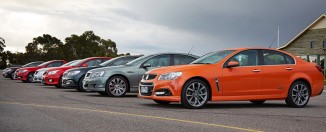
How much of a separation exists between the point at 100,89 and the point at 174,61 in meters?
2.44

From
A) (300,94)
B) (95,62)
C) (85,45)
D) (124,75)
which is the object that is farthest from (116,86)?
(85,45)

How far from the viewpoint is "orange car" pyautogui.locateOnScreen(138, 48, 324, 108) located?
36.9 feet

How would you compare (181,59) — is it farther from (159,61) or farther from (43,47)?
(43,47)

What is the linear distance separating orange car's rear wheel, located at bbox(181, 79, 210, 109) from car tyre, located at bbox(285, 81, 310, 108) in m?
2.38

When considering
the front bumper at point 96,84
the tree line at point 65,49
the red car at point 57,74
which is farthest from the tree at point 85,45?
the front bumper at point 96,84

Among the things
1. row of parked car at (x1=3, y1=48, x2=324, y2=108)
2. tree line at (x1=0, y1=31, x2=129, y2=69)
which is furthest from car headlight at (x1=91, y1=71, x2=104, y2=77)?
tree line at (x1=0, y1=31, x2=129, y2=69)

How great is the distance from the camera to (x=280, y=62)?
41.2ft

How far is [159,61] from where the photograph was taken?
15750mm

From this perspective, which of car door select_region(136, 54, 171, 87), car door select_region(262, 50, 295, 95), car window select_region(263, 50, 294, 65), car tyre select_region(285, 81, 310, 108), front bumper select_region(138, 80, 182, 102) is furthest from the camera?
car door select_region(136, 54, 171, 87)

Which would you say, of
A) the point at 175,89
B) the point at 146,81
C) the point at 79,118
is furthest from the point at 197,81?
the point at 79,118

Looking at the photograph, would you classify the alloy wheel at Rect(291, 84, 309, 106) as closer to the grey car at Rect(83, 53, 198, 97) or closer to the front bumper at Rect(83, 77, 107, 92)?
the grey car at Rect(83, 53, 198, 97)

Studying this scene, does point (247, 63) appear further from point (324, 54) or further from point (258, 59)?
point (324, 54)

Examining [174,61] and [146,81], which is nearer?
[146,81]

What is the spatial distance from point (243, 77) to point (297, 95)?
1.71 meters
